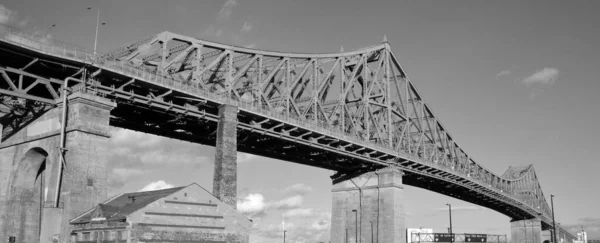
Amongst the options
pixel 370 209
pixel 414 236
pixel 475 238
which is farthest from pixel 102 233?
pixel 414 236

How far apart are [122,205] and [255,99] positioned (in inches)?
1068

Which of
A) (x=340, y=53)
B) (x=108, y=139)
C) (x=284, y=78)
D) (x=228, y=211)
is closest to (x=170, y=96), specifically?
(x=108, y=139)

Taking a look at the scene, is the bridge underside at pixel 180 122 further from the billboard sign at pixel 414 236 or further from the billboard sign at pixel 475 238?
the billboard sign at pixel 475 238

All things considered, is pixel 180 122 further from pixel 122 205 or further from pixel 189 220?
pixel 189 220

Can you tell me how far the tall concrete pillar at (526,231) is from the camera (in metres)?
160

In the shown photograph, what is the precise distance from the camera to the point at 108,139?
41.7 metres

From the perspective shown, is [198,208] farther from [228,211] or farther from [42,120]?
[42,120]

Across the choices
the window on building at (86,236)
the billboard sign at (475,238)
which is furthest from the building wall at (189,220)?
the billboard sign at (475,238)

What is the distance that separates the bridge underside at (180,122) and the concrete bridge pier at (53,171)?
6.56 ft

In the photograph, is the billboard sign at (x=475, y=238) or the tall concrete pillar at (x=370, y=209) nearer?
the tall concrete pillar at (x=370, y=209)

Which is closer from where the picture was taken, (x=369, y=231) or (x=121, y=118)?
(x=121, y=118)

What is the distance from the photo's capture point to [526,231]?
16225cm

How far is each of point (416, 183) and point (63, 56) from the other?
73262 millimetres

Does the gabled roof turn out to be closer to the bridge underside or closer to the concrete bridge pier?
the concrete bridge pier
